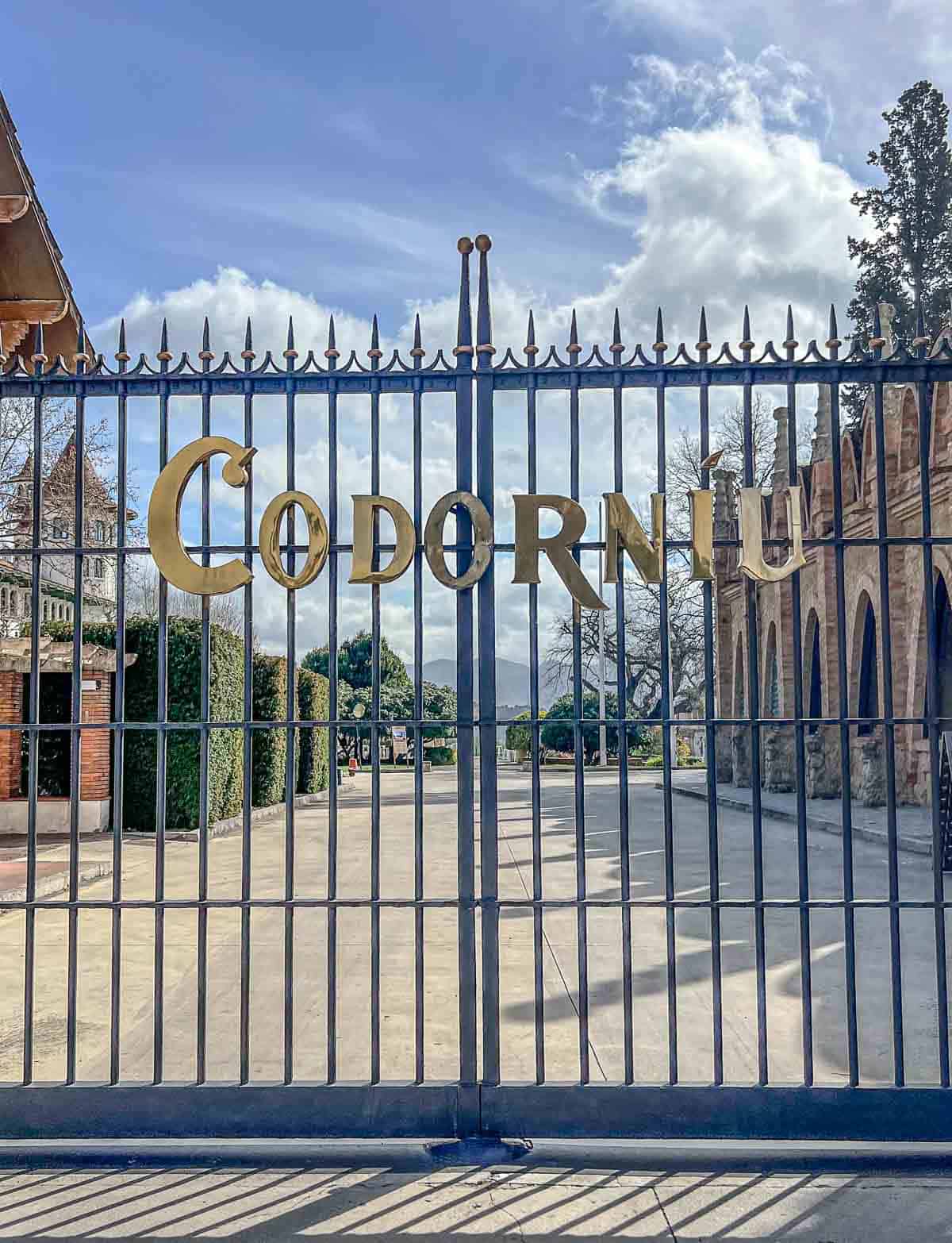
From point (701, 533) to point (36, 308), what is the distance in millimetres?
5981

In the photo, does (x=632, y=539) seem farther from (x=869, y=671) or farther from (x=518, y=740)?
(x=518, y=740)

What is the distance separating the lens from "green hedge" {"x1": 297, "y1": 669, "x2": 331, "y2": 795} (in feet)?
83.7

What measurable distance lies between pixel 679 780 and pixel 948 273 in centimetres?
1749

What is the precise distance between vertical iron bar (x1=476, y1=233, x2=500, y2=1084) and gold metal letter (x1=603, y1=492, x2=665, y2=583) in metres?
0.54

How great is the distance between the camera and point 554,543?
5016mm

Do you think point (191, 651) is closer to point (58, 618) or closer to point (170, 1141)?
point (58, 618)

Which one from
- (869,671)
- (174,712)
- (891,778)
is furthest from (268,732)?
(891,778)

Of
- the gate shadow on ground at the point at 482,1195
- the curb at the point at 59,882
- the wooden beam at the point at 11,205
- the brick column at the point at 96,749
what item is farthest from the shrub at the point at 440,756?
the gate shadow on ground at the point at 482,1195

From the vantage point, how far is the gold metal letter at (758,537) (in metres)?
4.98

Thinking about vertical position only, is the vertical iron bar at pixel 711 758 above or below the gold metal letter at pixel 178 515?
below

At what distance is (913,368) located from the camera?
509 cm

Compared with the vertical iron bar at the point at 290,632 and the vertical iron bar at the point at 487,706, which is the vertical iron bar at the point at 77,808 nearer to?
the vertical iron bar at the point at 290,632

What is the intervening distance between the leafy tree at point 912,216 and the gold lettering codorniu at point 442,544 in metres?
29.7

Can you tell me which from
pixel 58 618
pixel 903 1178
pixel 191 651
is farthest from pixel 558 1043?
pixel 58 618
